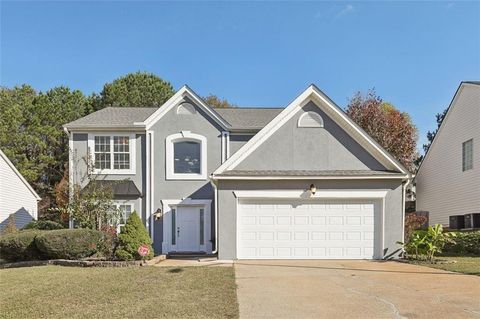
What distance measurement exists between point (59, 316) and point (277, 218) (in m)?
9.51

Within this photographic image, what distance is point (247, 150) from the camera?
1580 centimetres

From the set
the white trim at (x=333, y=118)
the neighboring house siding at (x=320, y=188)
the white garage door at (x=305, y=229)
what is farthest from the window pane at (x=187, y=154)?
the white garage door at (x=305, y=229)

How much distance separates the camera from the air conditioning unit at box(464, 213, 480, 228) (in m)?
20.3

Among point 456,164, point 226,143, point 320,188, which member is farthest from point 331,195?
point 456,164

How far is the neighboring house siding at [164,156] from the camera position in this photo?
19.5 metres

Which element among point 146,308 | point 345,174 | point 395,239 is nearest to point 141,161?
point 345,174

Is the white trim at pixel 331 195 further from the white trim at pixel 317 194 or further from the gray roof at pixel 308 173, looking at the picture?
the gray roof at pixel 308 173

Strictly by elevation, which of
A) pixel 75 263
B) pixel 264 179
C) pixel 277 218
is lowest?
pixel 75 263

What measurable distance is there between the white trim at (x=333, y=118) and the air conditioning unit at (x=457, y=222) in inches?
339

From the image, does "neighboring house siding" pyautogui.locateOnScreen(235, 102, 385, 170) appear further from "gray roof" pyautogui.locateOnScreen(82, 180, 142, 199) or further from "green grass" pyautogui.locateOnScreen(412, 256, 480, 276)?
"gray roof" pyautogui.locateOnScreen(82, 180, 142, 199)

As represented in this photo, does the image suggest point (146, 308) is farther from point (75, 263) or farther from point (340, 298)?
point (75, 263)

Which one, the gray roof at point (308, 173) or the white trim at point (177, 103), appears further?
the white trim at point (177, 103)

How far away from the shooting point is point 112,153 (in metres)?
19.8

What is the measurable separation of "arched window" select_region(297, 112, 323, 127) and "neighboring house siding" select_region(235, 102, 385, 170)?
132 millimetres
